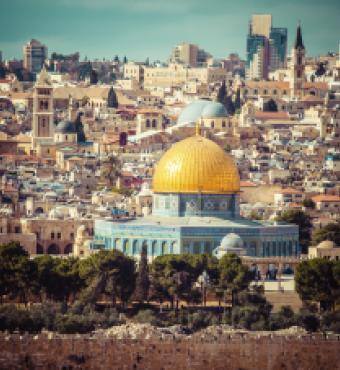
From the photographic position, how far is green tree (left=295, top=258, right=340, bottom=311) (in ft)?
260

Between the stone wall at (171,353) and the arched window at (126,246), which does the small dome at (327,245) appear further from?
the stone wall at (171,353)

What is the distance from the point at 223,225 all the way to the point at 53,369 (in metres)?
32.1

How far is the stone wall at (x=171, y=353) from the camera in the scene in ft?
210

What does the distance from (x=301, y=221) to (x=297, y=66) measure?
77.6 meters

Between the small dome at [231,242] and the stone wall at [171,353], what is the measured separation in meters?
25.8

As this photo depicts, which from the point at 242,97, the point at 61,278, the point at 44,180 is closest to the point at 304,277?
the point at 61,278

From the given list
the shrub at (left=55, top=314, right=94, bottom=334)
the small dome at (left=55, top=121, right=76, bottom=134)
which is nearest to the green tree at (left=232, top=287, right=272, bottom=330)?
the shrub at (left=55, top=314, right=94, bottom=334)

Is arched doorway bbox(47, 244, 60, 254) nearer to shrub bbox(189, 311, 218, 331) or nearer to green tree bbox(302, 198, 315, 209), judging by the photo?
green tree bbox(302, 198, 315, 209)

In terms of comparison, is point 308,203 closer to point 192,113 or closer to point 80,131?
point 80,131

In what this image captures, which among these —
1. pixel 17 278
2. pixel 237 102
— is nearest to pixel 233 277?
pixel 17 278

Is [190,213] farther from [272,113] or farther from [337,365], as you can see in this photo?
[272,113]

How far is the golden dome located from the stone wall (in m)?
31.1

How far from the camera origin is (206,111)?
502ft

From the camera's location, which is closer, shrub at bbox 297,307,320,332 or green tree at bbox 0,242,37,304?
shrub at bbox 297,307,320,332
